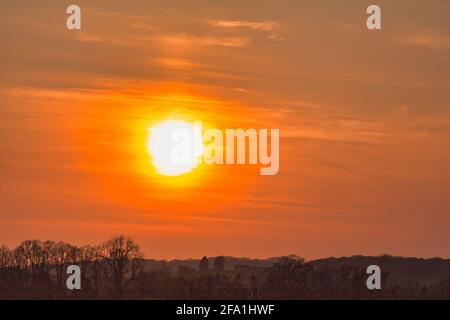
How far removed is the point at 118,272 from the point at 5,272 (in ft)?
70.3

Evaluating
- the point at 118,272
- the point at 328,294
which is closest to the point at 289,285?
the point at 328,294
